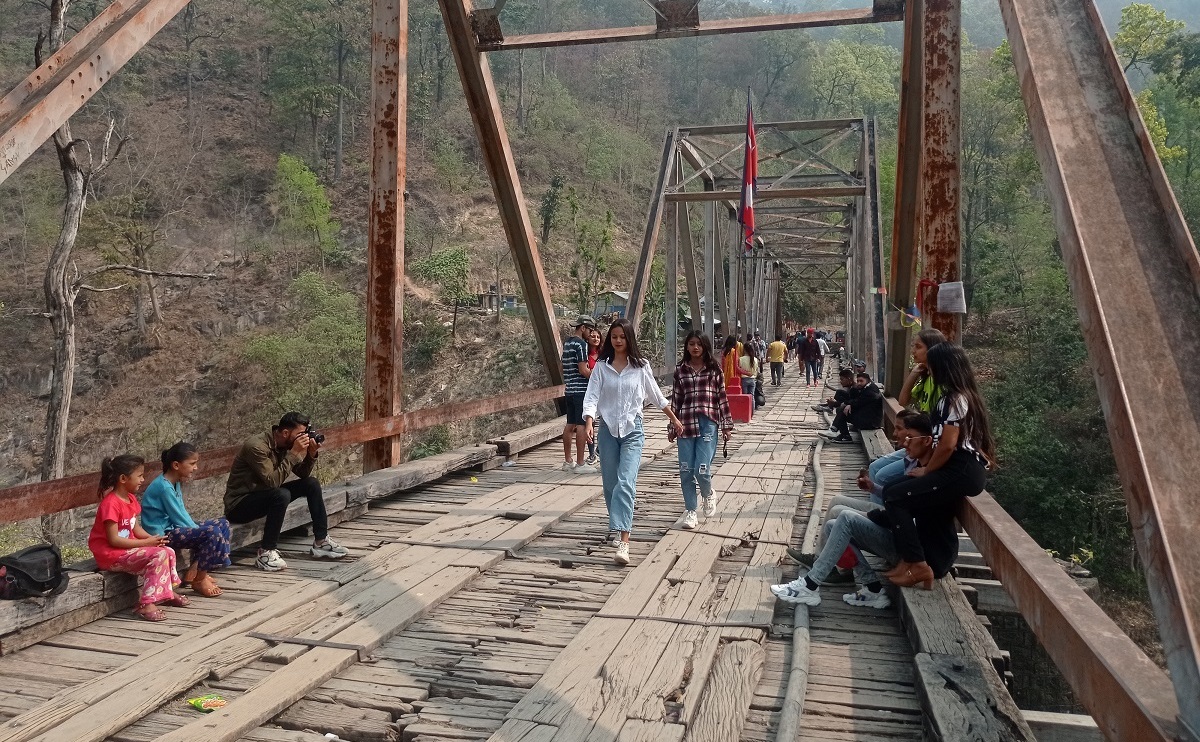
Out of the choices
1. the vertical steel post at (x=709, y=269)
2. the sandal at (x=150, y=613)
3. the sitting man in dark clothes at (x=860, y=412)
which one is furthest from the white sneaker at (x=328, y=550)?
the vertical steel post at (x=709, y=269)

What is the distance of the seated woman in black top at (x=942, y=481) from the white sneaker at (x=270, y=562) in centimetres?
315

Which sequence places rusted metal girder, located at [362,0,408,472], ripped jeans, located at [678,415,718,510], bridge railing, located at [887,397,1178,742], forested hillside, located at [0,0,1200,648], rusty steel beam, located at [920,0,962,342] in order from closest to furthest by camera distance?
bridge railing, located at [887,397,1178,742] < rusty steel beam, located at [920,0,962,342] < ripped jeans, located at [678,415,718,510] < rusted metal girder, located at [362,0,408,472] < forested hillside, located at [0,0,1200,648]

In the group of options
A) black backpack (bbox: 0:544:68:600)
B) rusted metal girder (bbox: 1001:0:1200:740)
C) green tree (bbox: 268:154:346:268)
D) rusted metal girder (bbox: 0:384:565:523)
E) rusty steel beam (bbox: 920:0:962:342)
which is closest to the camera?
rusted metal girder (bbox: 1001:0:1200:740)

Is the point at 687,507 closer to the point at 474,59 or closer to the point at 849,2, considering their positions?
the point at 474,59

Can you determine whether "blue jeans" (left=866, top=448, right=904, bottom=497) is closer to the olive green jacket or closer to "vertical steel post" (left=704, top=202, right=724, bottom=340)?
the olive green jacket

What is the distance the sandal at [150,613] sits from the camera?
3.96m

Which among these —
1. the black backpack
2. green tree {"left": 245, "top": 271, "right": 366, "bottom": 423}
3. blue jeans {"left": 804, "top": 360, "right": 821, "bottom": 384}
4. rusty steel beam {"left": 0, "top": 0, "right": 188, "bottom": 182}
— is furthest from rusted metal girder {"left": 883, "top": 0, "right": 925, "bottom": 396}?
green tree {"left": 245, "top": 271, "right": 366, "bottom": 423}

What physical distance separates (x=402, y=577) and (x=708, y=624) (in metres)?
1.68

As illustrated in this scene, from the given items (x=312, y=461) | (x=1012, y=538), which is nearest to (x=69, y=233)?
(x=312, y=461)

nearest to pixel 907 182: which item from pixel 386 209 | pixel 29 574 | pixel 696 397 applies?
pixel 696 397

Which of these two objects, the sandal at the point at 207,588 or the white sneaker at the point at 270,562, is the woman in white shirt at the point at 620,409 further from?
the sandal at the point at 207,588

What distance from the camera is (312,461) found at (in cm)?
513

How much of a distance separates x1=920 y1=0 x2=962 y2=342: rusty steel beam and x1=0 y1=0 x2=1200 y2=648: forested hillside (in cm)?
1702

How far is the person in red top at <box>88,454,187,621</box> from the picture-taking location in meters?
3.93
